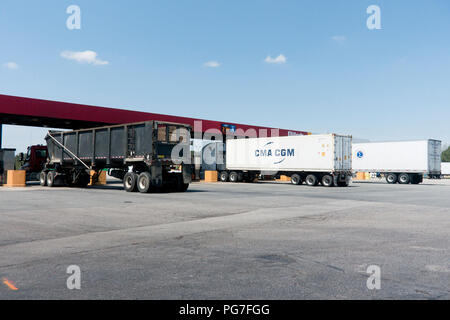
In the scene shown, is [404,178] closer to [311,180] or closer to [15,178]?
[311,180]

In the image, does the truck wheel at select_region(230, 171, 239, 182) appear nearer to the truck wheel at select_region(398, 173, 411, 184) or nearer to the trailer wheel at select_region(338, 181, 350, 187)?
the trailer wheel at select_region(338, 181, 350, 187)

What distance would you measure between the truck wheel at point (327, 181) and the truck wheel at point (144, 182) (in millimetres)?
14289

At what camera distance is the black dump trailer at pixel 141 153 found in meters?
19.2

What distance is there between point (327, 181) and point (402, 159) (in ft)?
35.9

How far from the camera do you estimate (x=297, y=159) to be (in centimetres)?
2984

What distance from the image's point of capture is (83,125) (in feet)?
111

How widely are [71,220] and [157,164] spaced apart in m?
9.29

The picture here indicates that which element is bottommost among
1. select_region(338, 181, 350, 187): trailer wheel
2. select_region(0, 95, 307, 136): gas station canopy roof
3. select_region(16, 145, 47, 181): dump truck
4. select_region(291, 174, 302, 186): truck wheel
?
select_region(338, 181, 350, 187): trailer wheel

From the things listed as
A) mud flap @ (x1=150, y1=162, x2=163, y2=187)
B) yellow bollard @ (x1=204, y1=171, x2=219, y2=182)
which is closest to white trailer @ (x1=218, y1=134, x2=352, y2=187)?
yellow bollard @ (x1=204, y1=171, x2=219, y2=182)

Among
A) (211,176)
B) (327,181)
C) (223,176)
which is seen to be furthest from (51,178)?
(327,181)

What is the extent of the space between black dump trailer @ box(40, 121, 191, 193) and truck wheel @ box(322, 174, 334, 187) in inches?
470

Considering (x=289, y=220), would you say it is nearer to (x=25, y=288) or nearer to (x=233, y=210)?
(x=233, y=210)

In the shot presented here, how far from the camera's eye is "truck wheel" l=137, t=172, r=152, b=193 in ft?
63.0

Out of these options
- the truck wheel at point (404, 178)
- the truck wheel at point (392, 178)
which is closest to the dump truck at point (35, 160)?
the truck wheel at point (392, 178)
